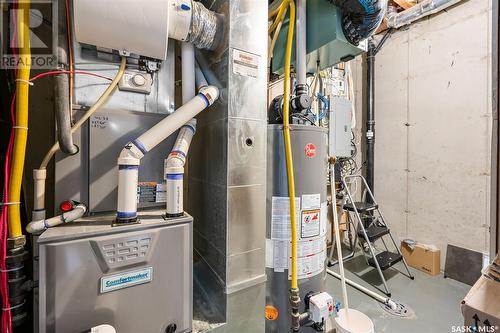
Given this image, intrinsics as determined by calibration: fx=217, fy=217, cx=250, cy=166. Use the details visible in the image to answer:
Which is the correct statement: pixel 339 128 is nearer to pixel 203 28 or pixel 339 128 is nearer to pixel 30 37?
pixel 203 28

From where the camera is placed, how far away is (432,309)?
1761 mm

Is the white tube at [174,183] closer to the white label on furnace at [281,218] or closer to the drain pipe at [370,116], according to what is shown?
the white label on furnace at [281,218]

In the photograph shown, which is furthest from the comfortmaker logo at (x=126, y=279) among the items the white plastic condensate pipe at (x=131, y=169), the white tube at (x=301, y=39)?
the white tube at (x=301, y=39)

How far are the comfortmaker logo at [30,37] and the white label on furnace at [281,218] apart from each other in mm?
1106

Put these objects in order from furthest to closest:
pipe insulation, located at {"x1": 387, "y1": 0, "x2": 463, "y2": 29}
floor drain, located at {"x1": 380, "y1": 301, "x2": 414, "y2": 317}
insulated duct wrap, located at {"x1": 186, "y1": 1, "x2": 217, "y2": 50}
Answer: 1. pipe insulation, located at {"x1": 387, "y1": 0, "x2": 463, "y2": 29}
2. floor drain, located at {"x1": 380, "y1": 301, "x2": 414, "y2": 317}
3. insulated duct wrap, located at {"x1": 186, "y1": 1, "x2": 217, "y2": 50}

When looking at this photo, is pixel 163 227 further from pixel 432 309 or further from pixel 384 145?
pixel 384 145

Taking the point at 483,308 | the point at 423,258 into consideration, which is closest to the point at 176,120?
the point at 483,308

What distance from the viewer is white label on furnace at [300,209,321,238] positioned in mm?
1150

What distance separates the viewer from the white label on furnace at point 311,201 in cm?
115

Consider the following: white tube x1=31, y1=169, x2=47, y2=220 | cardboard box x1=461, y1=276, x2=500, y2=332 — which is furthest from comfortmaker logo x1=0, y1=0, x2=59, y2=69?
cardboard box x1=461, y1=276, x2=500, y2=332

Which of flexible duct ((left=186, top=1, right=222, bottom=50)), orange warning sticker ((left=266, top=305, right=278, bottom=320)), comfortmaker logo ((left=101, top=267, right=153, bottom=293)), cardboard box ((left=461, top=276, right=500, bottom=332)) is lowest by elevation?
orange warning sticker ((left=266, top=305, right=278, bottom=320))

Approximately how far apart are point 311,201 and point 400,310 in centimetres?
142

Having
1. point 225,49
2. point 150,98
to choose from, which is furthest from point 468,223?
point 150,98

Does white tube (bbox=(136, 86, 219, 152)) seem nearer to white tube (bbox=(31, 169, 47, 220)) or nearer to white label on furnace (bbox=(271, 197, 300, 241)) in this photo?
white tube (bbox=(31, 169, 47, 220))
